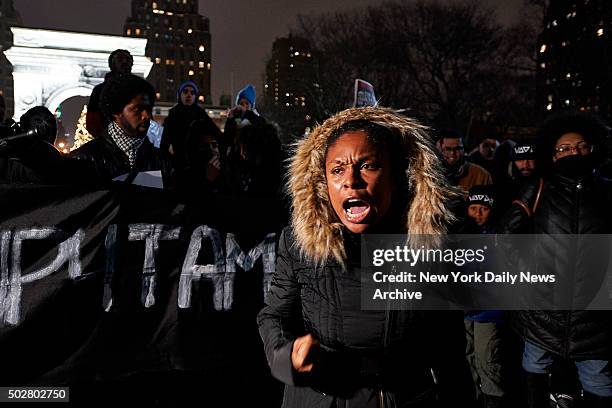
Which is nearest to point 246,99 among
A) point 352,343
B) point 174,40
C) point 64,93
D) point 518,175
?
point 518,175

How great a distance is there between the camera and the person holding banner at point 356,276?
184 centimetres

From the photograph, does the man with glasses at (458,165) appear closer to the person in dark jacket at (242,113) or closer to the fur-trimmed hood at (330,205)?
the person in dark jacket at (242,113)

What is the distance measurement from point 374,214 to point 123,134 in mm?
2394

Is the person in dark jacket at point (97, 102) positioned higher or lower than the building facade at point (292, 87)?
lower

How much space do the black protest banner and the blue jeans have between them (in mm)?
1841

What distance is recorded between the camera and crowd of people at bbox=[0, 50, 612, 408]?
1889mm

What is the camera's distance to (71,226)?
325 cm

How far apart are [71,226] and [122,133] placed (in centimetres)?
80

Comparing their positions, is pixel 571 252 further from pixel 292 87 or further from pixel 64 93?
pixel 64 93

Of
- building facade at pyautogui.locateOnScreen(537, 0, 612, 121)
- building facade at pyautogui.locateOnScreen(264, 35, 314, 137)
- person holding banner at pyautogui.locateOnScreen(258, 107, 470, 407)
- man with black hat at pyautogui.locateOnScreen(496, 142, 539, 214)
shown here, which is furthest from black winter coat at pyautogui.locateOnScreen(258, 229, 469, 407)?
building facade at pyautogui.locateOnScreen(537, 0, 612, 121)

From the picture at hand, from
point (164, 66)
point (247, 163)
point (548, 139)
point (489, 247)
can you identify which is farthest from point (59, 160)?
point (164, 66)

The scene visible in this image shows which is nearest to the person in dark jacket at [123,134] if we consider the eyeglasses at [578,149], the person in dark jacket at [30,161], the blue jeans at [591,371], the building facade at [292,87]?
the person in dark jacket at [30,161]

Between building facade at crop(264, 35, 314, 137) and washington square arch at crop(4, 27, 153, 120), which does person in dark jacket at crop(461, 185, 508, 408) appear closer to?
building facade at crop(264, 35, 314, 137)

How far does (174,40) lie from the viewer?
160625 mm
